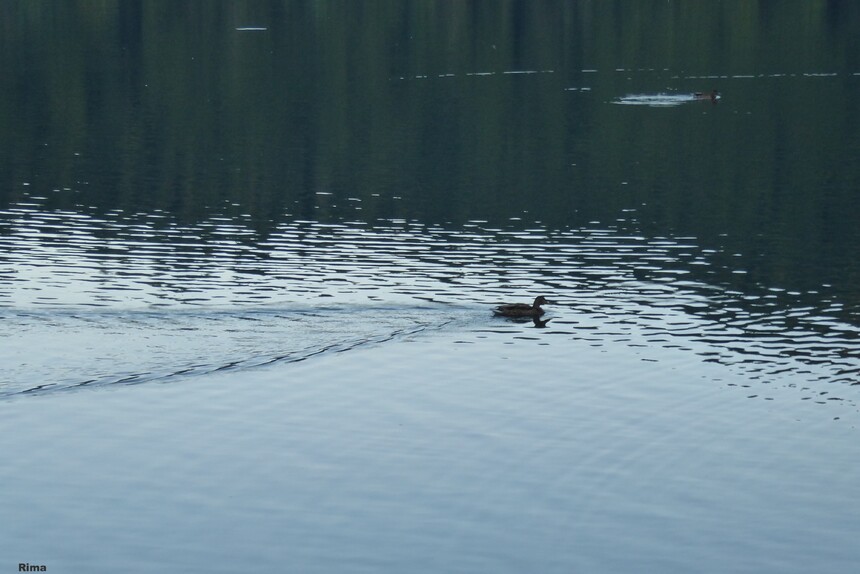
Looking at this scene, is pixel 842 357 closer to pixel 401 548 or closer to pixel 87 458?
pixel 401 548

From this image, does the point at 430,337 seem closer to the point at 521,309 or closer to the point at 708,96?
the point at 521,309

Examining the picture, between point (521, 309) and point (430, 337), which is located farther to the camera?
point (521, 309)

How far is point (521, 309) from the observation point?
42.9m

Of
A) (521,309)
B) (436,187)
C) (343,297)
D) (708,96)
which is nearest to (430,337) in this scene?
(521,309)

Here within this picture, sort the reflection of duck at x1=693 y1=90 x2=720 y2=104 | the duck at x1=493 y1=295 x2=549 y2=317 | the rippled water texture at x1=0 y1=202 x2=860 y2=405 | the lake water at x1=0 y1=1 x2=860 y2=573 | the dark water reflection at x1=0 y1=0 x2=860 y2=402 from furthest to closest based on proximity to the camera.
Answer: the reflection of duck at x1=693 y1=90 x2=720 y2=104, the dark water reflection at x1=0 y1=0 x2=860 y2=402, the duck at x1=493 y1=295 x2=549 y2=317, the rippled water texture at x1=0 y1=202 x2=860 y2=405, the lake water at x1=0 y1=1 x2=860 y2=573

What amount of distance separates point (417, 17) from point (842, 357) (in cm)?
12941

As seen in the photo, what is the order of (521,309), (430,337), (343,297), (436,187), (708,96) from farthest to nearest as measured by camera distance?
(708,96)
(436,187)
(343,297)
(521,309)
(430,337)

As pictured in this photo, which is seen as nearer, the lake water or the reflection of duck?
the lake water

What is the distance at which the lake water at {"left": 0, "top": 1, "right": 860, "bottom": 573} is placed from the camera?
90.7 ft

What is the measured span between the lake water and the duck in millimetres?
448

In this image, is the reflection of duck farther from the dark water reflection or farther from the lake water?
the lake water

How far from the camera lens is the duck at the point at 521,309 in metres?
43.0

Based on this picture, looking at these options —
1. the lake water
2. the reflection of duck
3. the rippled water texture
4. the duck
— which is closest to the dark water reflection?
the rippled water texture

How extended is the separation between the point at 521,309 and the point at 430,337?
3190 millimetres
